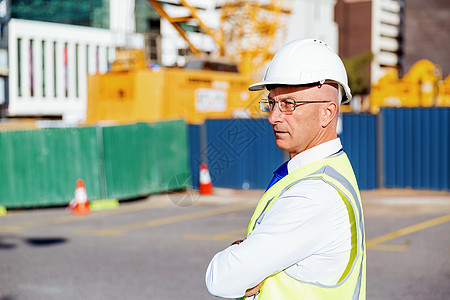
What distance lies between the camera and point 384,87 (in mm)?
27641

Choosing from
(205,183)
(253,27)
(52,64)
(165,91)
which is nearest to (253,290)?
(205,183)

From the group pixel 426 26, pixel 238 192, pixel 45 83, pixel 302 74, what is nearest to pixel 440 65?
pixel 426 26

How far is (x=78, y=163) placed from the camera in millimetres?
14656

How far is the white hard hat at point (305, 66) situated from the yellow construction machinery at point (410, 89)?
25.3m

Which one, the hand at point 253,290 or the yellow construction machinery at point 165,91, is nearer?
the hand at point 253,290

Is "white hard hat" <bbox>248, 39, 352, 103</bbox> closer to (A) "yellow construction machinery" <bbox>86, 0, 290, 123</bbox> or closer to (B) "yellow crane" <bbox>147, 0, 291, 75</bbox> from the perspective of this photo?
(A) "yellow construction machinery" <bbox>86, 0, 290, 123</bbox>

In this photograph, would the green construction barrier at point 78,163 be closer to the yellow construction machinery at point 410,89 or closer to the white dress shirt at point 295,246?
the white dress shirt at point 295,246

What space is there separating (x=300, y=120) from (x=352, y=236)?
0.45 metres

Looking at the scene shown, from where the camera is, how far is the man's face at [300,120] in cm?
221

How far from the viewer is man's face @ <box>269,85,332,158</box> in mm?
2213

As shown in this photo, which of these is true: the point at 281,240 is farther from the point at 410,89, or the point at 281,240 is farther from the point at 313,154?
the point at 410,89

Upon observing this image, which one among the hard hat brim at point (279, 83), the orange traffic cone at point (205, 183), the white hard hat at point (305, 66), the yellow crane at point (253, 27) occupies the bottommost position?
the orange traffic cone at point (205, 183)

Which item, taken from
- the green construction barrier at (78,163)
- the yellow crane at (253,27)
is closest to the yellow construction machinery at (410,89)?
the yellow crane at (253,27)

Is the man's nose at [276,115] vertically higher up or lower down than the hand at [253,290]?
higher up
